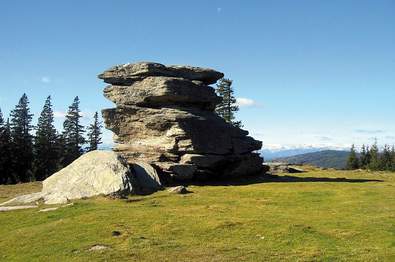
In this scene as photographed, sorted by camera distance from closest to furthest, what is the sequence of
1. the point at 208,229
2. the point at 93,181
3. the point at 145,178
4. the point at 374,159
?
the point at 208,229 < the point at 93,181 < the point at 145,178 < the point at 374,159

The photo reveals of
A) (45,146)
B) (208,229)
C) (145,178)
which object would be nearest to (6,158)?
(45,146)

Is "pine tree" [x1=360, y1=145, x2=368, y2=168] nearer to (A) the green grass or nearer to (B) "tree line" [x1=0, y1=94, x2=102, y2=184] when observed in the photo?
(B) "tree line" [x1=0, y1=94, x2=102, y2=184]

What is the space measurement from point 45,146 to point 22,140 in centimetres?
594

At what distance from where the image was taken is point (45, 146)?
4144 inches

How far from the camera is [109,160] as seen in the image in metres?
44.4

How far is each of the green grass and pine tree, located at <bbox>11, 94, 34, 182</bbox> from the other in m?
64.3

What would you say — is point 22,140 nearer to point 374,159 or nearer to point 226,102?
point 226,102

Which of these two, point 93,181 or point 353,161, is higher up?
point 353,161

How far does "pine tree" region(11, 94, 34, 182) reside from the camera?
96.0m

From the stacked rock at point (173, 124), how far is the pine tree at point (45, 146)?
48.5 meters

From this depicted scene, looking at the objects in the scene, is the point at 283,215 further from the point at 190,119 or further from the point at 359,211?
the point at 190,119

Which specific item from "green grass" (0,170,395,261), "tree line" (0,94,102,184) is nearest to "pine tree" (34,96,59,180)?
"tree line" (0,94,102,184)

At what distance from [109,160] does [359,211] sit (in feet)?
77.1

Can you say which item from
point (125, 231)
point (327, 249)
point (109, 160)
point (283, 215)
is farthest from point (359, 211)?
point (109, 160)
